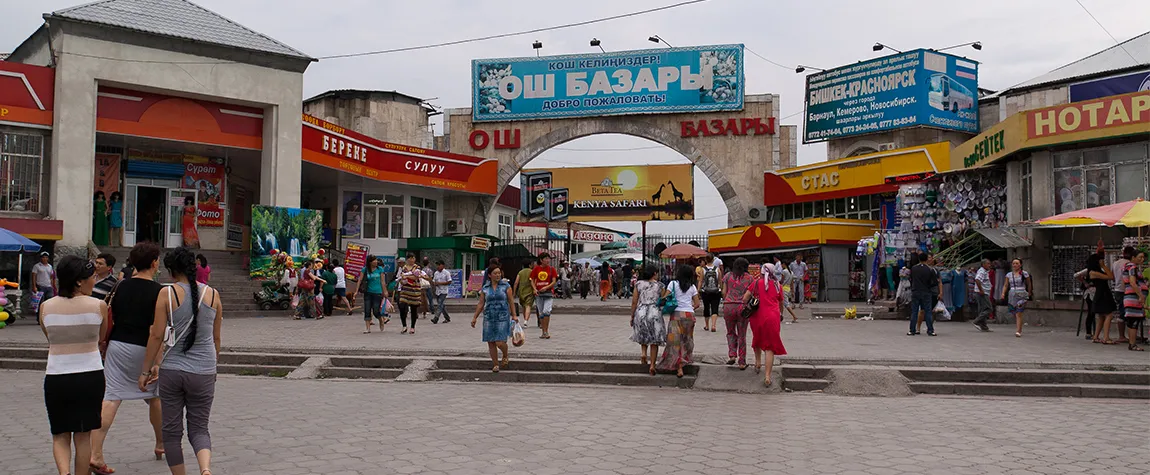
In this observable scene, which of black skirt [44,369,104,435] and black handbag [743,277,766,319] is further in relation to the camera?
black handbag [743,277,766,319]

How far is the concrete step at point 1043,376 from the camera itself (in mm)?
10273

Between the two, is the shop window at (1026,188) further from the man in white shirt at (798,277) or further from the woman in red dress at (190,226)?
the woman in red dress at (190,226)

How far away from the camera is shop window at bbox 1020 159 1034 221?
17.6 metres

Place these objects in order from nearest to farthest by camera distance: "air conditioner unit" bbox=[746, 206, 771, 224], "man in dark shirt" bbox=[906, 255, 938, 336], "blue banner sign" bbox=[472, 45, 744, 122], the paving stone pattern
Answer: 1. the paving stone pattern
2. "man in dark shirt" bbox=[906, 255, 938, 336]
3. "blue banner sign" bbox=[472, 45, 744, 122]
4. "air conditioner unit" bbox=[746, 206, 771, 224]

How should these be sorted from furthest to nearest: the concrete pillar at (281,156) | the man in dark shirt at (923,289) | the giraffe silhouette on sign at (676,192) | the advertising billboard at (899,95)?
the giraffe silhouette on sign at (676,192) < the advertising billboard at (899,95) < the concrete pillar at (281,156) < the man in dark shirt at (923,289)

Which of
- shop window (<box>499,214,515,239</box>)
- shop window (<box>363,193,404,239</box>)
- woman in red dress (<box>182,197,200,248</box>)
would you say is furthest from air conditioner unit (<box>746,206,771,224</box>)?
woman in red dress (<box>182,197,200,248</box>)

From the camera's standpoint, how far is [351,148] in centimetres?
2855

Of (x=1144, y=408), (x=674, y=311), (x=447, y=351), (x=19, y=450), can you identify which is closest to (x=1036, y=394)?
(x=1144, y=408)

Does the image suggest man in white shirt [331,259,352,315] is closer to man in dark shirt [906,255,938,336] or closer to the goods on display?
man in dark shirt [906,255,938,336]

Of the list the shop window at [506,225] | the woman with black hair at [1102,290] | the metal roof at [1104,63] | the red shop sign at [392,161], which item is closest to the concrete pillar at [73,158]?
the red shop sign at [392,161]

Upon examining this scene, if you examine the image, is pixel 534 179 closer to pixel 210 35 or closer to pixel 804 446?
pixel 210 35

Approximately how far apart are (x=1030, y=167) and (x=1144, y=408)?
380 inches

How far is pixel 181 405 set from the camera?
18.5 ft

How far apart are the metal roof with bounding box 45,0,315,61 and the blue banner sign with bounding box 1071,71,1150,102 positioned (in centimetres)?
2490
